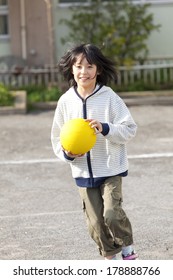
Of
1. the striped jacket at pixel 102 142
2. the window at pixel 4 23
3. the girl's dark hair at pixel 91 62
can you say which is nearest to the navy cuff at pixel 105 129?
the striped jacket at pixel 102 142

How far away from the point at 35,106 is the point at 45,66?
5.60 feet

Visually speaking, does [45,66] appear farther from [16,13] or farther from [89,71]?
[89,71]

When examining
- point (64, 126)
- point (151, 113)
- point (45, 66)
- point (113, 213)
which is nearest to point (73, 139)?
point (64, 126)

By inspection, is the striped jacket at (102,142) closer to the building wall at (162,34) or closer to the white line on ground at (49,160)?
the white line on ground at (49,160)

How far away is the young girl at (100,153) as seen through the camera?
6.45 metres

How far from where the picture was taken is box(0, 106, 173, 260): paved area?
24.9 ft

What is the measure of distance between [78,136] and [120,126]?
15.1 inches

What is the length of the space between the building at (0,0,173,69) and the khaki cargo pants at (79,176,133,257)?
11.7 m

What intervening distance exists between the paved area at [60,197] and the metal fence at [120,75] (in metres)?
2.79

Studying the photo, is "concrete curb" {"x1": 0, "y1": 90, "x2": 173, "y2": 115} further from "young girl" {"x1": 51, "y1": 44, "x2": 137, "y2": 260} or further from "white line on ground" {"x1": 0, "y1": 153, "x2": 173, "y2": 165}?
"young girl" {"x1": 51, "y1": 44, "x2": 137, "y2": 260}

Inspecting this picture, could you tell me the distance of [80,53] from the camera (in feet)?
21.3

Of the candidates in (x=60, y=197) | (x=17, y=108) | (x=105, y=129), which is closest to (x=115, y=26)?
(x=17, y=108)

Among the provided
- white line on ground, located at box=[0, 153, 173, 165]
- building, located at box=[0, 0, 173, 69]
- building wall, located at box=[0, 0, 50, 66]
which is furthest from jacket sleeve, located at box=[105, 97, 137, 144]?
building wall, located at box=[0, 0, 50, 66]

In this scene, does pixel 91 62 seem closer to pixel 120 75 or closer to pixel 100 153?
pixel 100 153
